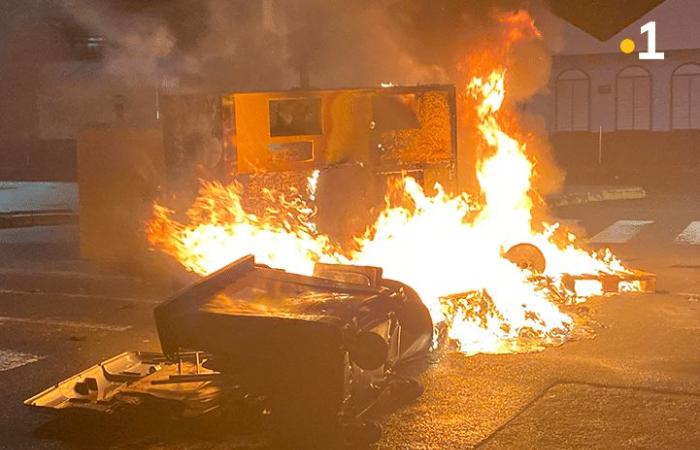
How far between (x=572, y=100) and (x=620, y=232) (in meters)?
12.7

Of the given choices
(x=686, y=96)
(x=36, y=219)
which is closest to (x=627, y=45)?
(x=686, y=96)

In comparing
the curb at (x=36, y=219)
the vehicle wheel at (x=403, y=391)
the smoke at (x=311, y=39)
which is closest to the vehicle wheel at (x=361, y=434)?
the vehicle wheel at (x=403, y=391)

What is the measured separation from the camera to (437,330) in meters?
7.79

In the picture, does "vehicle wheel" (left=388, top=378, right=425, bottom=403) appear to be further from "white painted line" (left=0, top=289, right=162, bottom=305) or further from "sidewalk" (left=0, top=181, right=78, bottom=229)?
"sidewalk" (left=0, top=181, right=78, bottom=229)

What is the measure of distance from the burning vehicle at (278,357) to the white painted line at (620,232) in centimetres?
776

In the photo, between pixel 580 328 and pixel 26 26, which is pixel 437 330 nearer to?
pixel 580 328

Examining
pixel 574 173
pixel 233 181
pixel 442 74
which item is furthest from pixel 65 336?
pixel 574 173

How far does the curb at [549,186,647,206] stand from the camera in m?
18.9

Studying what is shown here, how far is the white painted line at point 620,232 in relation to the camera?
13758 millimetres

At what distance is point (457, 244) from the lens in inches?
380

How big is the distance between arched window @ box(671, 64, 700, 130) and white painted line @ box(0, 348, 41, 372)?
70.1ft

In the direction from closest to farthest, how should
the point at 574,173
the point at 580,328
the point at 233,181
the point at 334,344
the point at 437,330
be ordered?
the point at 334,344
the point at 437,330
the point at 580,328
the point at 233,181
the point at 574,173

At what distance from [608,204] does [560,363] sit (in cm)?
1212

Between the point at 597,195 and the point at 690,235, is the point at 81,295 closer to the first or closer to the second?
the point at 690,235
